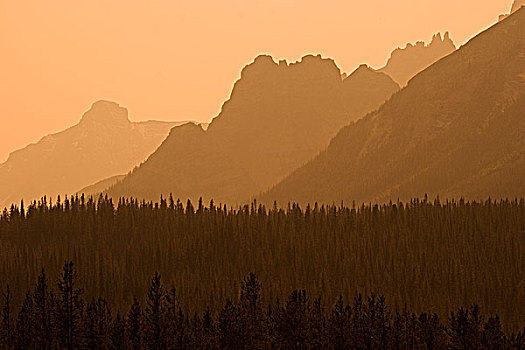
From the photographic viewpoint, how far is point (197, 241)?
186 meters

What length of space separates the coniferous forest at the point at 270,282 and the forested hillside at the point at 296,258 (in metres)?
0.39

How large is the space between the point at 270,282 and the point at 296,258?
60.5ft

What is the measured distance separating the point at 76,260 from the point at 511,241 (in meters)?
94.1

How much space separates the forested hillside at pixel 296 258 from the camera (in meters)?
154

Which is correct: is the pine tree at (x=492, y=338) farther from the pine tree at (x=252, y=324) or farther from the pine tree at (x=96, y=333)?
the pine tree at (x=96, y=333)

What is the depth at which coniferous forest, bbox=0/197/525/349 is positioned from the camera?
104500 mm

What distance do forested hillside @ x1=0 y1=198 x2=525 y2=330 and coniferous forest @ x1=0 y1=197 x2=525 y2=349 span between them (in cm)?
39

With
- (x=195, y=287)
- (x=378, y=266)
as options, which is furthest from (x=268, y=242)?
(x=195, y=287)

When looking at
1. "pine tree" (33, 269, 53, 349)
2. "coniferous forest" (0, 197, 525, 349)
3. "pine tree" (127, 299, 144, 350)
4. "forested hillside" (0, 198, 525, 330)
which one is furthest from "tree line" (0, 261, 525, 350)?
"forested hillside" (0, 198, 525, 330)

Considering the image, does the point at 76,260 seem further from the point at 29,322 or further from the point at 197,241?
the point at 29,322

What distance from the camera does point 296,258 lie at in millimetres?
176750

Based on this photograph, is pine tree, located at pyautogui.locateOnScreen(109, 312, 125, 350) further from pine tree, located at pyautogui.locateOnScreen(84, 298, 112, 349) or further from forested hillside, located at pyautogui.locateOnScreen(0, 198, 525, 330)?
forested hillside, located at pyautogui.locateOnScreen(0, 198, 525, 330)

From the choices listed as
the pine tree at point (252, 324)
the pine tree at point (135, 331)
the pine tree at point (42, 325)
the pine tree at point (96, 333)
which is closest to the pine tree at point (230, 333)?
the pine tree at point (252, 324)

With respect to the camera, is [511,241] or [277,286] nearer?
[277,286]
